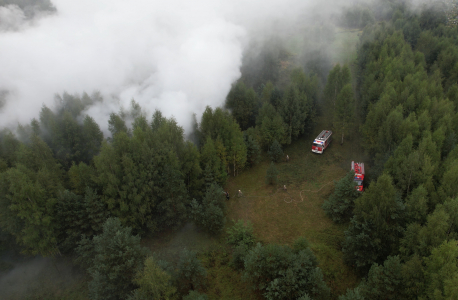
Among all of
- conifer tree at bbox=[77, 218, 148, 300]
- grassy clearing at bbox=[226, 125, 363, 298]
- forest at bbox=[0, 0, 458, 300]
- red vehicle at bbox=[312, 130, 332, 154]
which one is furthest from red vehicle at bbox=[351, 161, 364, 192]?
conifer tree at bbox=[77, 218, 148, 300]

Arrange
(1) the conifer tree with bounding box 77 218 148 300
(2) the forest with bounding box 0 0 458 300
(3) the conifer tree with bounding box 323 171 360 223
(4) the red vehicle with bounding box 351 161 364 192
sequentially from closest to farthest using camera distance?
(2) the forest with bounding box 0 0 458 300
(1) the conifer tree with bounding box 77 218 148 300
(3) the conifer tree with bounding box 323 171 360 223
(4) the red vehicle with bounding box 351 161 364 192

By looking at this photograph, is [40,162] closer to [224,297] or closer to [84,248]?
[84,248]

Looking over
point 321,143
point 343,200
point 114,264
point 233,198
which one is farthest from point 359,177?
point 114,264

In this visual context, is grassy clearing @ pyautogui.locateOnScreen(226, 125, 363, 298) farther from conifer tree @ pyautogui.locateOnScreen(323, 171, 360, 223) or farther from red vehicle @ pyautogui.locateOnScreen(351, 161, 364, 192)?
red vehicle @ pyautogui.locateOnScreen(351, 161, 364, 192)

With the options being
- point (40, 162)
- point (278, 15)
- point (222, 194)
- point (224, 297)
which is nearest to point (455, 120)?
point (222, 194)

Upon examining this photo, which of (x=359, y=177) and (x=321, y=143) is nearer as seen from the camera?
(x=359, y=177)

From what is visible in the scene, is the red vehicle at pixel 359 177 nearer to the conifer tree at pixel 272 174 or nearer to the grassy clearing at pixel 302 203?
the grassy clearing at pixel 302 203

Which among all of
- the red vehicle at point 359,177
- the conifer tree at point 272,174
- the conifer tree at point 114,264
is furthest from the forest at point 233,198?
the red vehicle at point 359,177

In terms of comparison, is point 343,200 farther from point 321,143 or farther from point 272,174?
point 321,143
